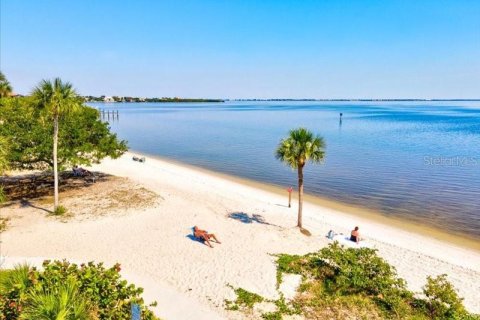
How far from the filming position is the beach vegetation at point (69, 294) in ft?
23.4

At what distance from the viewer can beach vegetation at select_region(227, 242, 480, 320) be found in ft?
37.0

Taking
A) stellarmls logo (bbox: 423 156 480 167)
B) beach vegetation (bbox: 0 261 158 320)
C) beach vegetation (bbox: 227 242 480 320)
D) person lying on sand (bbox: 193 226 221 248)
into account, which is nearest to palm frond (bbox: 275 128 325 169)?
person lying on sand (bbox: 193 226 221 248)

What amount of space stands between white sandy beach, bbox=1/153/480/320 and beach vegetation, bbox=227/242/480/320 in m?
1.24

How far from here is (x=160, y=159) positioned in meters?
48.4

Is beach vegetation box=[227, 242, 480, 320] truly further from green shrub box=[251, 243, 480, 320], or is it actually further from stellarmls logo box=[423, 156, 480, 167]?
stellarmls logo box=[423, 156, 480, 167]

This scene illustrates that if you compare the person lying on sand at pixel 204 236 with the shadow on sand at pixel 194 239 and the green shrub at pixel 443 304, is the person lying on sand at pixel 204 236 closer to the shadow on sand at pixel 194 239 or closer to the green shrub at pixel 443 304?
the shadow on sand at pixel 194 239

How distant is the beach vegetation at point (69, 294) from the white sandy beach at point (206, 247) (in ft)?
6.07

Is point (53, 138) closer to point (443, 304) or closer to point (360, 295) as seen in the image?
point (360, 295)

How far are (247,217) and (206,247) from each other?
5.93 m

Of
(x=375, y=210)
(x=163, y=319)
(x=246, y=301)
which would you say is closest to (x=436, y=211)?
(x=375, y=210)

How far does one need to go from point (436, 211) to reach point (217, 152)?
32995mm

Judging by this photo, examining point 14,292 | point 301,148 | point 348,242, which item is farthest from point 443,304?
point 14,292

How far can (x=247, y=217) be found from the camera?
872 inches

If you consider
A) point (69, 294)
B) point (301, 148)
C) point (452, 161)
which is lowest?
point (452, 161)
